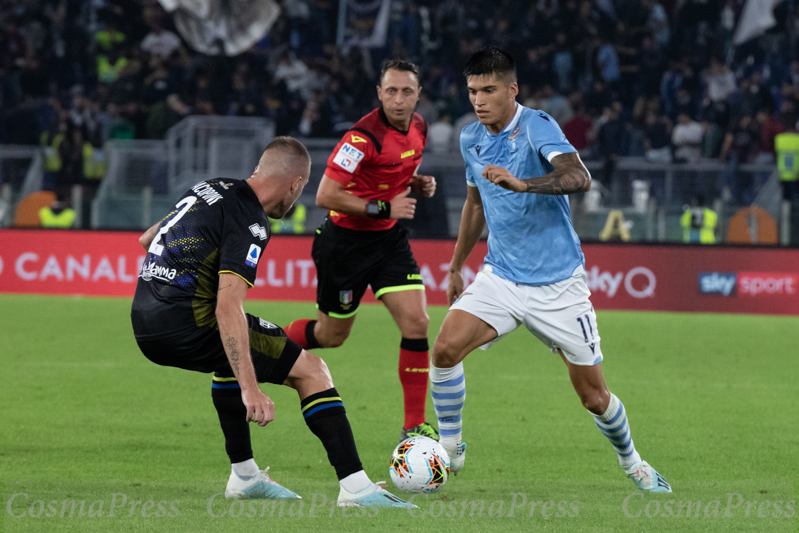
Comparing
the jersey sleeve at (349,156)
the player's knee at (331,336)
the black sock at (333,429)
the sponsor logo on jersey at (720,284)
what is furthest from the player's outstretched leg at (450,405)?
the sponsor logo on jersey at (720,284)

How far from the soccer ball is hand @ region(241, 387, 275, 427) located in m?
1.06

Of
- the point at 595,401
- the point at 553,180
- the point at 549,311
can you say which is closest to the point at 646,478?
the point at 595,401

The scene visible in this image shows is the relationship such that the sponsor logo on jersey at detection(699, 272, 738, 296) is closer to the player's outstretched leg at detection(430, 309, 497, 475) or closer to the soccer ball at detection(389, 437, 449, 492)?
the player's outstretched leg at detection(430, 309, 497, 475)

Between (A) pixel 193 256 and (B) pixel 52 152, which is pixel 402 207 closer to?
(A) pixel 193 256

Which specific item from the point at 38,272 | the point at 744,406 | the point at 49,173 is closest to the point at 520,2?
the point at 49,173

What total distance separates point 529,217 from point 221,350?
65.3 inches

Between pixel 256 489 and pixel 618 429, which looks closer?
pixel 256 489

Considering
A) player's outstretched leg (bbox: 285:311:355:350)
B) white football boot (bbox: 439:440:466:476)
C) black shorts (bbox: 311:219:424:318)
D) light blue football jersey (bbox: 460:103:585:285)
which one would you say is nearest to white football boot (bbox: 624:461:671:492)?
white football boot (bbox: 439:440:466:476)

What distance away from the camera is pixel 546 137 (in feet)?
15.0

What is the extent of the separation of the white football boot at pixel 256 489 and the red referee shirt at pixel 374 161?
228cm

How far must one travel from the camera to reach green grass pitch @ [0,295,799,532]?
13.0 feet

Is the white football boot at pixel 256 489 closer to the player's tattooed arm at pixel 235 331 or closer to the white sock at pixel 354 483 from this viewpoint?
the white sock at pixel 354 483

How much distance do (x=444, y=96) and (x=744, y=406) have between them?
11777 mm

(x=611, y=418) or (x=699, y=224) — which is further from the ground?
(x=611, y=418)
